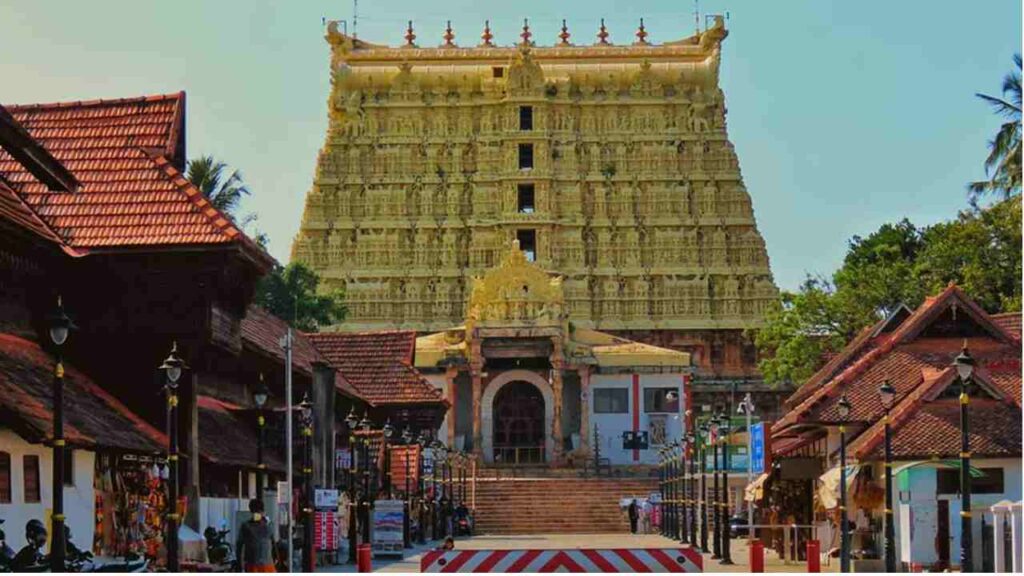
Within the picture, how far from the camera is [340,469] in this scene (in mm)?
56000

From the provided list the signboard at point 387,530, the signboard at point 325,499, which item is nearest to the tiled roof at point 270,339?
the signboard at point 325,499

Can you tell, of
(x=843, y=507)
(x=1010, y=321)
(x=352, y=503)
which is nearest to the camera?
(x=843, y=507)

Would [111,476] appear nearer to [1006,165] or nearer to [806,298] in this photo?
[1006,165]

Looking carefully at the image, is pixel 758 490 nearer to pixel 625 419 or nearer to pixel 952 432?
pixel 952 432

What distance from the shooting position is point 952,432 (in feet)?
130

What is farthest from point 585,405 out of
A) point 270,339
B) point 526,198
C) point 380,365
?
point 270,339

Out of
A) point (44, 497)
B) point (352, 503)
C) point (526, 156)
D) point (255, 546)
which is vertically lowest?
point (352, 503)

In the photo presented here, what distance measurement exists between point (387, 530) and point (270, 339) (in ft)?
16.9

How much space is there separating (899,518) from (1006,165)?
26.4m

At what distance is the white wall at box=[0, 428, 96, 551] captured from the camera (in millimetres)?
27797

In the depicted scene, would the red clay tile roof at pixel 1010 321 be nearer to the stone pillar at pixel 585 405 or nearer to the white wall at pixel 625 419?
the white wall at pixel 625 419

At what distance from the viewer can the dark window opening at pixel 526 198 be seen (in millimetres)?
111750

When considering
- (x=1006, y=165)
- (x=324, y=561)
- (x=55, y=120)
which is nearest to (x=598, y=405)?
(x=1006, y=165)

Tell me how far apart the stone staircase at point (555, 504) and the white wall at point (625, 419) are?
9694 mm
